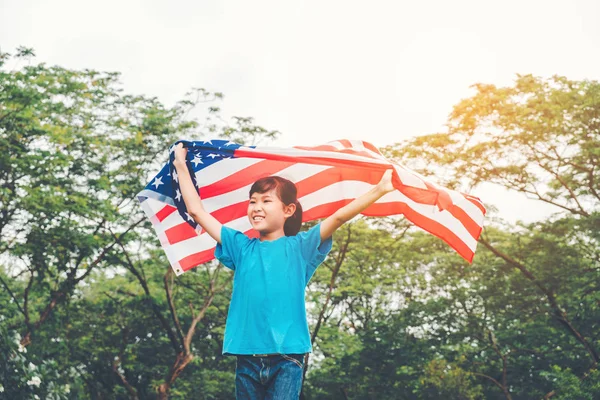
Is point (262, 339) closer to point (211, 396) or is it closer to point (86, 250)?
point (86, 250)

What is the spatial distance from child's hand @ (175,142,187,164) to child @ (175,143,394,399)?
273mm

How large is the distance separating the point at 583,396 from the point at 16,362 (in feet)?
32.5

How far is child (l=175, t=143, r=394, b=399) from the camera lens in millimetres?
2658

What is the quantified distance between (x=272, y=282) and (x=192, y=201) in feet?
2.35

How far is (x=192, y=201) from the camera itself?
3.24m

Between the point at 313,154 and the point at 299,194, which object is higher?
the point at 313,154

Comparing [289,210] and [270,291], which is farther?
[289,210]

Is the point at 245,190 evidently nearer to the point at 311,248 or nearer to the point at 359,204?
the point at 311,248

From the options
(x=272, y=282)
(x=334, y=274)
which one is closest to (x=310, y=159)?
(x=272, y=282)

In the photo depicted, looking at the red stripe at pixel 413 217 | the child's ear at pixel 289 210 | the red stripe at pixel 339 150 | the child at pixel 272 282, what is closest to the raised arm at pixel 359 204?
the child at pixel 272 282

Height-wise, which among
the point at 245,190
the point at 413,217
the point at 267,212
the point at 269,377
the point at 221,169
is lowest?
the point at 269,377

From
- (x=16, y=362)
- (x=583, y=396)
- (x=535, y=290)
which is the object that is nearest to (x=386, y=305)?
(x=535, y=290)

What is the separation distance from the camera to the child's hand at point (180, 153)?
3.39 metres

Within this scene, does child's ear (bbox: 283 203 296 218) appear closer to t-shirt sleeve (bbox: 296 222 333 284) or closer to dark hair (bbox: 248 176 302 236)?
dark hair (bbox: 248 176 302 236)
